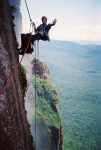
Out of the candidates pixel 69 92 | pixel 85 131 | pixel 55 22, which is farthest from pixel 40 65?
pixel 69 92

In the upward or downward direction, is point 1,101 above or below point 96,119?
above

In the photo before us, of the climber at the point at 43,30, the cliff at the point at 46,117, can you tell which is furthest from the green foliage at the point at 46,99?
the climber at the point at 43,30

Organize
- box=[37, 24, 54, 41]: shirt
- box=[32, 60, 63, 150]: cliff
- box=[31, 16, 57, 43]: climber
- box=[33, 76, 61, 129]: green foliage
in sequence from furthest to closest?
1. box=[33, 76, 61, 129]: green foliage
2. box=[32, 60, 63, 150]: cliff
3. box=[37, 24, 54, 41]: shirt
4. box=[31, 16, 57, 43]: climber

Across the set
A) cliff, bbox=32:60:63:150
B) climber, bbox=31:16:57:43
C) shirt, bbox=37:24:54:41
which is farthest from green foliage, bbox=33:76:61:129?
shirt, bbox=37:24:54:41

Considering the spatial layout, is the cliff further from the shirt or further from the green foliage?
the shirt

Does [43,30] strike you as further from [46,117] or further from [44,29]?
[46,117]

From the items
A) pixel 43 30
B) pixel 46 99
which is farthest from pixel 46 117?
pixel 43 30

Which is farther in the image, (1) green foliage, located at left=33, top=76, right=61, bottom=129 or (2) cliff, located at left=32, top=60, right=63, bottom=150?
(1) green foliage, located at left=33, top=76, right=61, bottom=129

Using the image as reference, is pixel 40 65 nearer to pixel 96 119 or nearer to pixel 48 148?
pixel 48 148

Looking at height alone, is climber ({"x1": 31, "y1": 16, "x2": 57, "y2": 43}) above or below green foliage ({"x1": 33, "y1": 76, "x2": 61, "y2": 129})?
above
